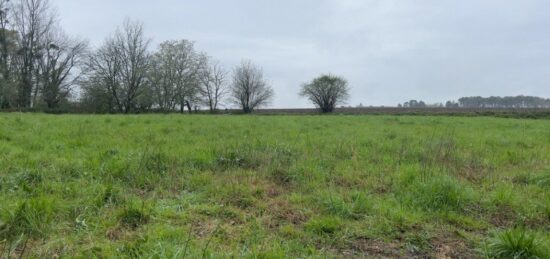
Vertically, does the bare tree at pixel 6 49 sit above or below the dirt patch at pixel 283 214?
above

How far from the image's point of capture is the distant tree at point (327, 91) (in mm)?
71125

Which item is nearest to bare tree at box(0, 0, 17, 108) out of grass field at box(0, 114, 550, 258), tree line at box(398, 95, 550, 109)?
grass field at box(0, 114, 550, 258)

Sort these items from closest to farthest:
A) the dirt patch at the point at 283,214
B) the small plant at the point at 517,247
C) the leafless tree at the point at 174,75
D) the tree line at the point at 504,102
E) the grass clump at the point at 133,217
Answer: the small plant at the point at 517,247 < the grass clump at the point at 133,217 < the dirt patch at the point at 283,214 < the leafless tree at the point at 174,75 < the tree line at the point at 504,102

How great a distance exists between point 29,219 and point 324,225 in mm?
3186

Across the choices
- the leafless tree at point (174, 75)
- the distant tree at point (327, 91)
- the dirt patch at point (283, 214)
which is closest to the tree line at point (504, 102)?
the distant tree at point (327, 91)

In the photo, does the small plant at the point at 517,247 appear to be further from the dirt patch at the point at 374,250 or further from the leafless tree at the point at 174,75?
the leafless tree at the point at 174,75

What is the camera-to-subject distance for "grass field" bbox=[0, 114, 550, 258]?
11.8ft

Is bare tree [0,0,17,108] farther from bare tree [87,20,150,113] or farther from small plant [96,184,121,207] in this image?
small plant [96,184,121,207]

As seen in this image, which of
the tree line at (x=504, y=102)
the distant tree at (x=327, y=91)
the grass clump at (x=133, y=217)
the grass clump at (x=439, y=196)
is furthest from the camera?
the tree line at (x=504, y=102)

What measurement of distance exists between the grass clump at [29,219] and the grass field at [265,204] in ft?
0.05

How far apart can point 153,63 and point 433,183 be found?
56.0m

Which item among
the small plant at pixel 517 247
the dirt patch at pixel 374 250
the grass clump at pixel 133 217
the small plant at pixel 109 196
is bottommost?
the dirt patch at pixel 374 250

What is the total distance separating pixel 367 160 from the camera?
780 centimetres

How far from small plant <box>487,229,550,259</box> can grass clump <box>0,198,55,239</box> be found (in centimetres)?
457
